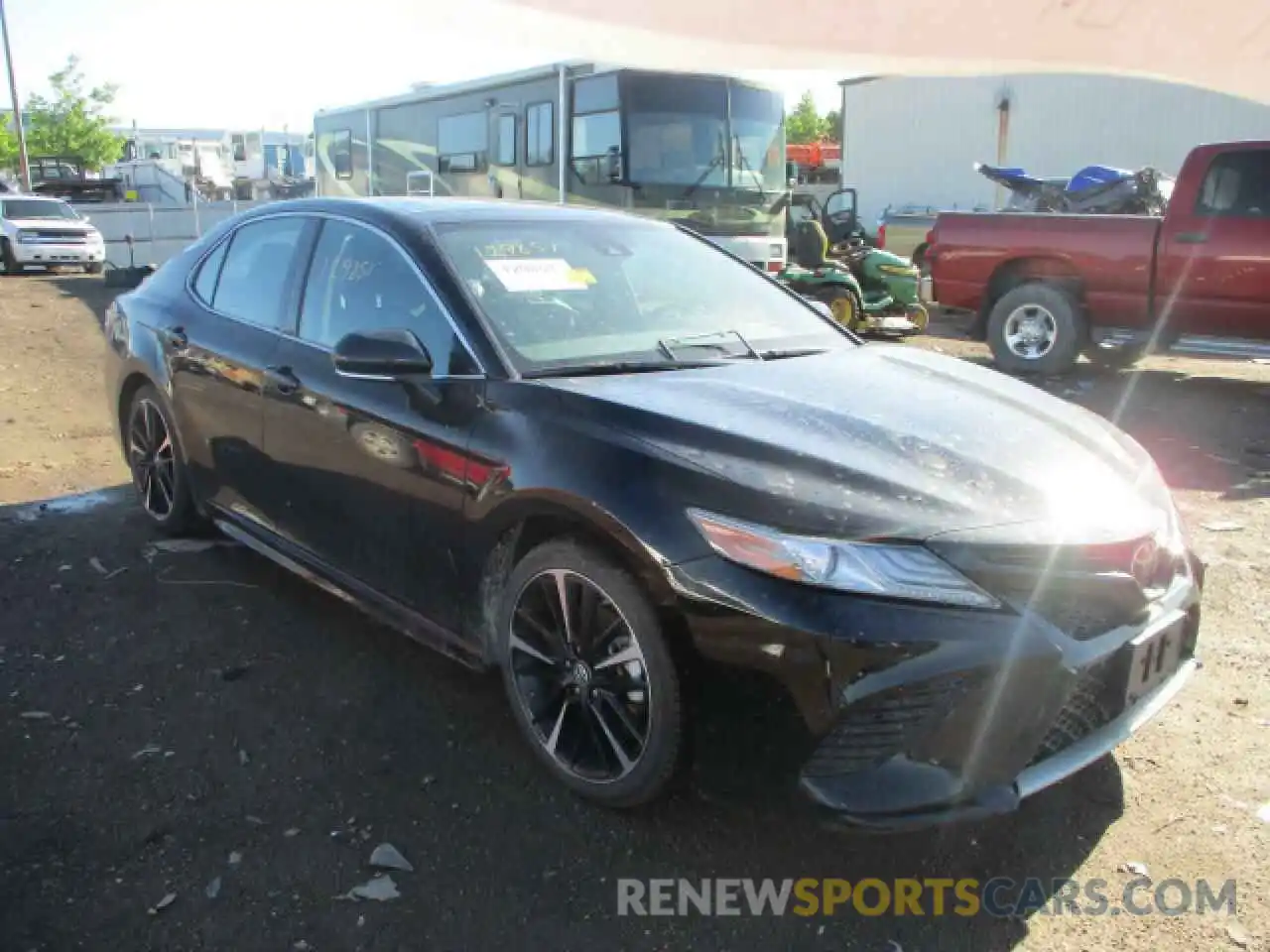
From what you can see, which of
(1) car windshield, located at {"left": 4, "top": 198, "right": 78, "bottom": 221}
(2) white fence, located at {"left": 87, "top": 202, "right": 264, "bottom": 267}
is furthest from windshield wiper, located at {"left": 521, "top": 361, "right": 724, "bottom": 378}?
(2) white fence, located at {"left": 87, "top": 202, "right": 264, "bottom": 267}

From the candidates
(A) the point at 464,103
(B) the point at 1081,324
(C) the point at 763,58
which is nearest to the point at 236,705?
(C) the point at 763,58

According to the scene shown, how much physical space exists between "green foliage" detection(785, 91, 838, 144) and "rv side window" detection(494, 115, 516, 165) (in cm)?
5190

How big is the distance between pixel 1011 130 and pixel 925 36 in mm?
30813

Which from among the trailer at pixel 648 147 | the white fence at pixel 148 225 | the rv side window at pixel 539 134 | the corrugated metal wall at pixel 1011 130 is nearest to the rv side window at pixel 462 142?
the trailer at pixel 648 147

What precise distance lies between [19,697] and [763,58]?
3405 millimetres

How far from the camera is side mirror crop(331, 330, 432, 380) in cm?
318

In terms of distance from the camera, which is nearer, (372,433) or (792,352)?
(372,433)

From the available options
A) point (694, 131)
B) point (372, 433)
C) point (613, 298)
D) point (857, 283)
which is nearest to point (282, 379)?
point (372, 433)

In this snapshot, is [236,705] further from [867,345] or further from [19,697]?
[867,345]

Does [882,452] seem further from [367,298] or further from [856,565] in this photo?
[367,298]

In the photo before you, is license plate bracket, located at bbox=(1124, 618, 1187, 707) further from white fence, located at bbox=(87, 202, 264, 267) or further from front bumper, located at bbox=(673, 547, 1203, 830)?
white fence, located at bbox=(87, 202, 264, 267)

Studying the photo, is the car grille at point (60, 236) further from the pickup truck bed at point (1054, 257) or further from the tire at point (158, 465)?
the tire at point (158, 465)

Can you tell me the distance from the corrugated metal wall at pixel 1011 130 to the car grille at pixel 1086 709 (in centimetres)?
2404

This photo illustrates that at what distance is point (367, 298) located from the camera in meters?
3.64
